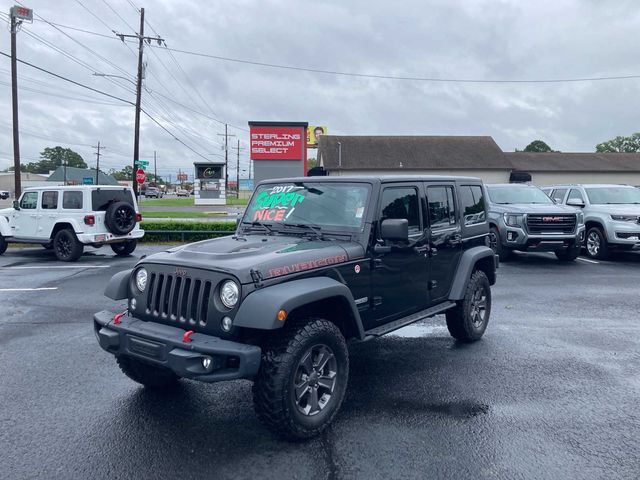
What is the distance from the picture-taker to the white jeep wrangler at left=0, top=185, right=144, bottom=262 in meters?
12.8

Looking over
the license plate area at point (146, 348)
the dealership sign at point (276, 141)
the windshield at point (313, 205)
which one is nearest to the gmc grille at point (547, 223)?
the windshield at point (313, 205)

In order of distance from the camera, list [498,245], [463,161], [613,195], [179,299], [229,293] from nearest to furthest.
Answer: [229,293], [179,299], [498,245], [613,195], [463,161]

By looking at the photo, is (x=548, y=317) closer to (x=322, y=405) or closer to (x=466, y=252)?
(x=466, y=252)

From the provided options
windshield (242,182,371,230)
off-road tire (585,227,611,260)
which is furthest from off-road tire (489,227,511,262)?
windshield (242,182,371,230)

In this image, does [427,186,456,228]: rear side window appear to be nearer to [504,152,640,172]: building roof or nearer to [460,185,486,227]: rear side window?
[460,185,486,227]: rear side window

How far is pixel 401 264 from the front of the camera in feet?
15.8

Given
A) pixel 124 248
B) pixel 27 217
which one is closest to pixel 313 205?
pixel 124 248

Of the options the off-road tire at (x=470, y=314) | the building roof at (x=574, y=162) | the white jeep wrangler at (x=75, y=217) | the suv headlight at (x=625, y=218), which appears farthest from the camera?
the building roof at (x=574, y=162)

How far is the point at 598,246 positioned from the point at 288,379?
1210cm

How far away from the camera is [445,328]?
6.86m

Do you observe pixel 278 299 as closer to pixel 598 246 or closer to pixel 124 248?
pixel 124 248

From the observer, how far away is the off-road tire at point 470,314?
5.86 metres

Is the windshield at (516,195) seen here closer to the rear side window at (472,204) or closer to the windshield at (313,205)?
the rear side window at (472,204)

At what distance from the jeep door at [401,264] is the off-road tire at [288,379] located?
0.87 meters
